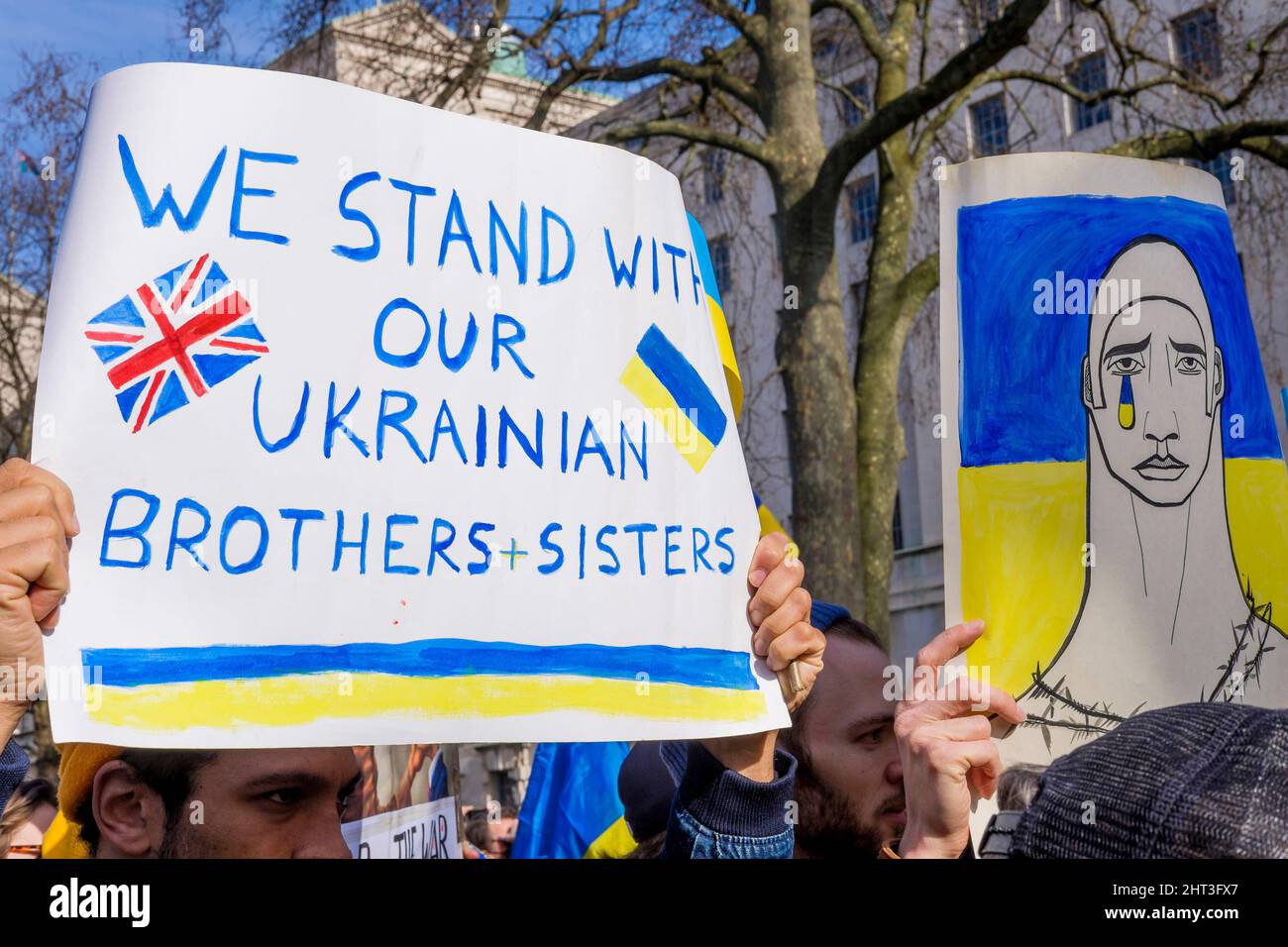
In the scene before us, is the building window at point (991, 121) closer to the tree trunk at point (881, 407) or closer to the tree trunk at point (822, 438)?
the tree trunk at point (881, 407)

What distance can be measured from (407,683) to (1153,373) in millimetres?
1450

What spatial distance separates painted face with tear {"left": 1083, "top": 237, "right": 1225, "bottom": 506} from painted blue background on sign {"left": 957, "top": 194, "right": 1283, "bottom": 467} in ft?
0.09

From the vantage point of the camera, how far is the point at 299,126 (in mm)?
1800

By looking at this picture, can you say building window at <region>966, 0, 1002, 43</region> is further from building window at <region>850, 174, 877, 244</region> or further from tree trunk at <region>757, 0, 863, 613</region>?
building window at <region>850, 174, 877, 244</region>

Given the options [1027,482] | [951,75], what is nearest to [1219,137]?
[951,75]

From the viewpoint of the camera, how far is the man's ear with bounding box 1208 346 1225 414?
2477 millimetres

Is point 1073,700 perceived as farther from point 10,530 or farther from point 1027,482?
point 10,530

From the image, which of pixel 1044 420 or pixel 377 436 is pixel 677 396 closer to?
pixel 377 436

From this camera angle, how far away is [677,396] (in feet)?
6.57

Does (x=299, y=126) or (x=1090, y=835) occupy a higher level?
(x=299, y=126)

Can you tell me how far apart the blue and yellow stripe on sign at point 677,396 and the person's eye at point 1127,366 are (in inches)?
31.1

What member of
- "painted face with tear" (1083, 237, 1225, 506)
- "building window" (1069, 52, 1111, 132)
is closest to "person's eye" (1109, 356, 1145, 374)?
"painted face with tear" (1083, 237, 1225, 506)

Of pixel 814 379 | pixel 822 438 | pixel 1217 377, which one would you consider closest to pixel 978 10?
pixel 814 379
